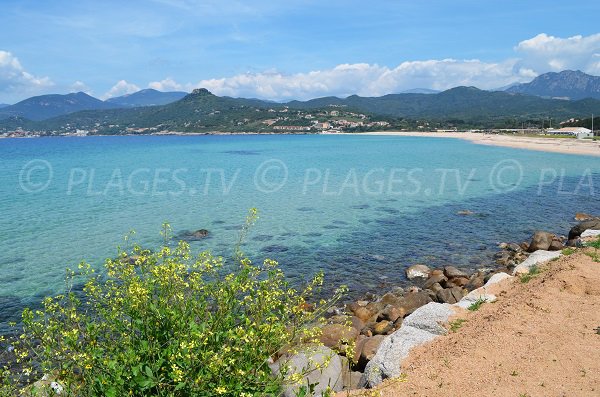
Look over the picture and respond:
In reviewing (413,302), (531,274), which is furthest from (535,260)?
(413,302)

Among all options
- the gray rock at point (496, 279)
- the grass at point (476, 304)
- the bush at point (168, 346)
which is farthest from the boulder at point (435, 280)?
the bush at point (168, 346)

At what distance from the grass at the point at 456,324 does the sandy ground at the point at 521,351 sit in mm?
124

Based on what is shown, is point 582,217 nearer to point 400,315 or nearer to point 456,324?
point 400,315

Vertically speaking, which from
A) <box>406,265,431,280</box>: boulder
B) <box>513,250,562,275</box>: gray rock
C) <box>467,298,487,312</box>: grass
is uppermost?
<box>467,298,487,312</box>: grass

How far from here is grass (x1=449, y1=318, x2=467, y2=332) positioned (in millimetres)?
12047

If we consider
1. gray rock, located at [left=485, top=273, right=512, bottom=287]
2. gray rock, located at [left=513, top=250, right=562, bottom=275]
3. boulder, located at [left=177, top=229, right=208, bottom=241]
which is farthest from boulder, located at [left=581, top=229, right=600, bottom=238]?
boulder, located at [left=177, top=229, right=208, bottom=241]

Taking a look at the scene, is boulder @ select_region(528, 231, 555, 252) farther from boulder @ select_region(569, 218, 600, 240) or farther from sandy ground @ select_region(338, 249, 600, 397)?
Answer: sandy ground @ select_region(338, 249, 600, 397)

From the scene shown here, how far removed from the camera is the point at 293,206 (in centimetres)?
3853

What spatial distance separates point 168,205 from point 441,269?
26.7 metres

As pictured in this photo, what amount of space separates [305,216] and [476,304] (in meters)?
21.2

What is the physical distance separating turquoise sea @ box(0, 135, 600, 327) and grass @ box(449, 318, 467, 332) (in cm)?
726

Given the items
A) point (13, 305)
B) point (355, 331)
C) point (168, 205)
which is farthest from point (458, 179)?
point (13, 305)

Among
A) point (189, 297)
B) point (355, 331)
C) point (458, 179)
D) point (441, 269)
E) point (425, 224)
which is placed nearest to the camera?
point (189, 297)

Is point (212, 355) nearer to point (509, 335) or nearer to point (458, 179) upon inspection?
point (509, 335)
